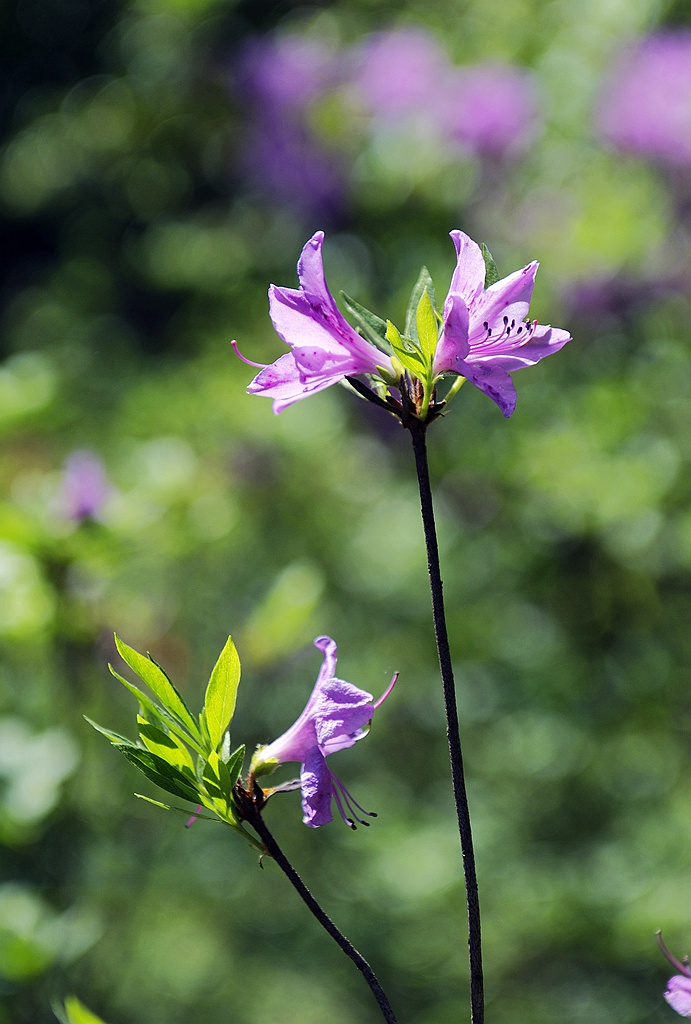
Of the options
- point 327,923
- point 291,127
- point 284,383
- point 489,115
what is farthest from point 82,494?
point 291,127

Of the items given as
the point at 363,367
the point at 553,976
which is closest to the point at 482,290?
the point at 363,367

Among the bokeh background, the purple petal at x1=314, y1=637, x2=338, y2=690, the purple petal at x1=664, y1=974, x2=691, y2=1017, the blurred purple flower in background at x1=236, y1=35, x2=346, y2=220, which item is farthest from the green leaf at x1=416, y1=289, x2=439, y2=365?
the blurred purple flower in background at x1=236, y1=35, x2=346, y2=220

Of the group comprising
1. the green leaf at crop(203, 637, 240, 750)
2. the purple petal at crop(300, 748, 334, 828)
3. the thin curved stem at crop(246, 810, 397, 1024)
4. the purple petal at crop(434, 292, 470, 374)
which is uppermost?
the purple petal at crop(434, 292, 470, 374)

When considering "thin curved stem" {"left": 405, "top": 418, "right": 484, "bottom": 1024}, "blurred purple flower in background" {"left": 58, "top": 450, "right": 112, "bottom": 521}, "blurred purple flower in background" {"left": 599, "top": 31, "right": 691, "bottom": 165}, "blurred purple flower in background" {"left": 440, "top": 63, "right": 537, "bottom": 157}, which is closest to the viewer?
"thin curved stem" {"left": 405, "top": 418, "right": 484, "bottom": 1024}

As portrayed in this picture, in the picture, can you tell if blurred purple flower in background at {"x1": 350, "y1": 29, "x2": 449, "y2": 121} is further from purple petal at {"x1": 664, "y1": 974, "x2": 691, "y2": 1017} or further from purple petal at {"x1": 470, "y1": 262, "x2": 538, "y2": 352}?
purple petal at {"x1": 664, "y1": 974, "x2": 691, "y2": 1017}

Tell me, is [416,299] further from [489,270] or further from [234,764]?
[234,764]

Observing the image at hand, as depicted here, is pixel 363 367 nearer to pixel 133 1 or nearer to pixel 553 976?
pixel 553 976
